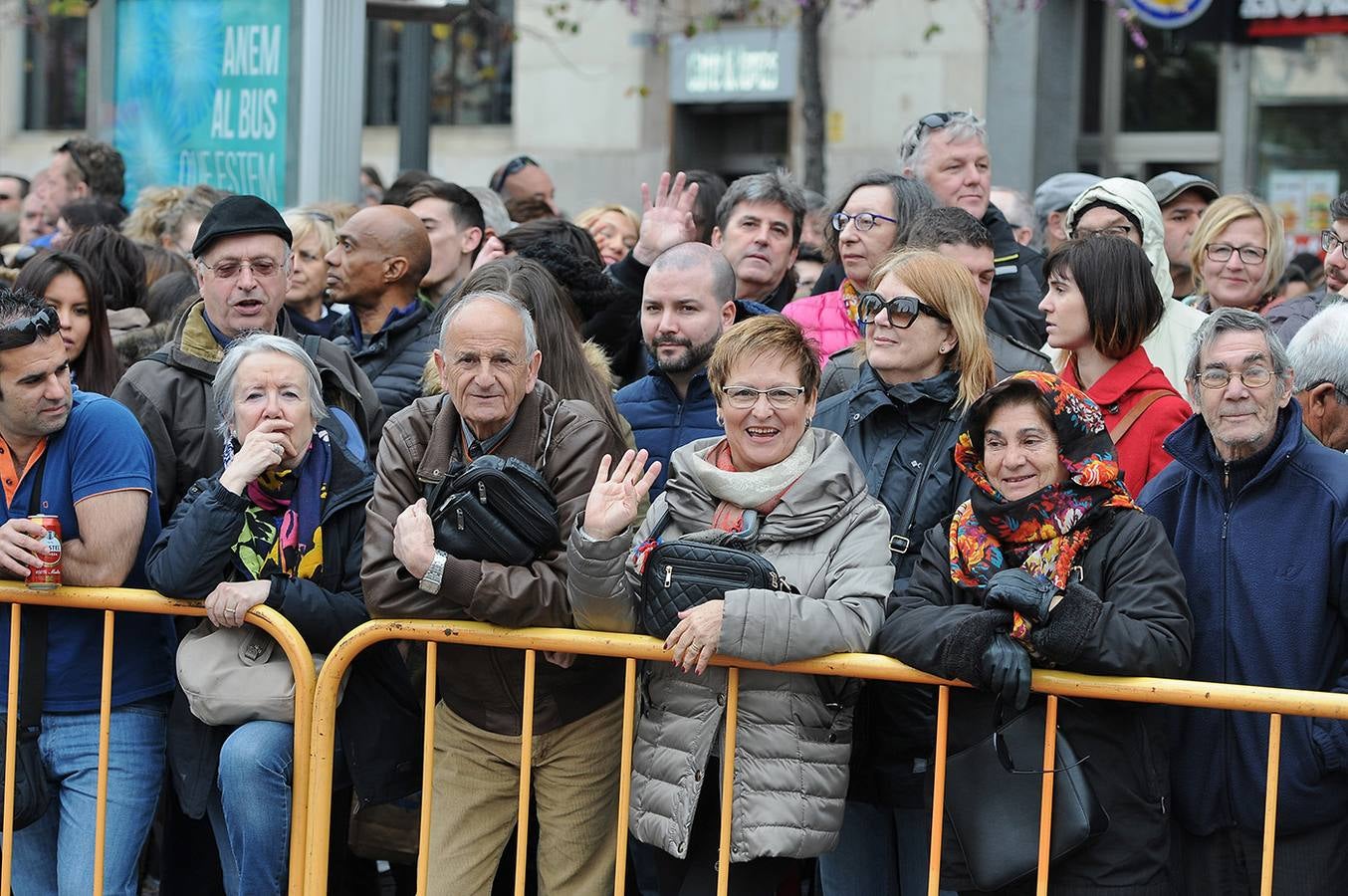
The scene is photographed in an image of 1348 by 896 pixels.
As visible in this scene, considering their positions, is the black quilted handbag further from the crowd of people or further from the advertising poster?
the advertising poster

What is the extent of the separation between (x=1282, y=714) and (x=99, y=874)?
9.77ft

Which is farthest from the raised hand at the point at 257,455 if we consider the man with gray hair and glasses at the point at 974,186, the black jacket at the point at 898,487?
the man with gray hair and glasses at the point at 974,186

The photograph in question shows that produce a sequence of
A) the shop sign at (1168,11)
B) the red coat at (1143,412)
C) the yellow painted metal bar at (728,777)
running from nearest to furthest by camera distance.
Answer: the yellow painted metal bar at (728,777) < the red coat at (1143,412) < the shop sign at (1168,11)

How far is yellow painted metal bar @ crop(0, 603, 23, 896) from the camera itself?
14.3ft

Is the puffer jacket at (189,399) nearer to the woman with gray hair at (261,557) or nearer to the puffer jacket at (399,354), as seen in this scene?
the woman with gray hair at (261,557)

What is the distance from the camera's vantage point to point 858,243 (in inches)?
222

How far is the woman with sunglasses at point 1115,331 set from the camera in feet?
15.3

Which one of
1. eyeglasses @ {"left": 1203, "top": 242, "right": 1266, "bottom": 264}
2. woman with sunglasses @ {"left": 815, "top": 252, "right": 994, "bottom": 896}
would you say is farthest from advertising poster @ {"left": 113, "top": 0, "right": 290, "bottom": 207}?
woman with sunglasses @ {"left": 815, "top": 252, "right": 994, "bottom": 896}

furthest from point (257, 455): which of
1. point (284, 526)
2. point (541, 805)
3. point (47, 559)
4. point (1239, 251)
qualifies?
point (1239, 251)

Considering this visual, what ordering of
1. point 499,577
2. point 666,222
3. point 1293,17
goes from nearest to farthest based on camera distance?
point 499,577, point 666,222, point 1293,17

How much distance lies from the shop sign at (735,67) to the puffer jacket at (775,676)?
11722 mm

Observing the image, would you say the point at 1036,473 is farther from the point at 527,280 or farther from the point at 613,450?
the point at 527,280

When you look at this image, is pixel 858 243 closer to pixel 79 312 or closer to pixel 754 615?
pixel 754 615

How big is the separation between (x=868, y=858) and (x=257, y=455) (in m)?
1.91
